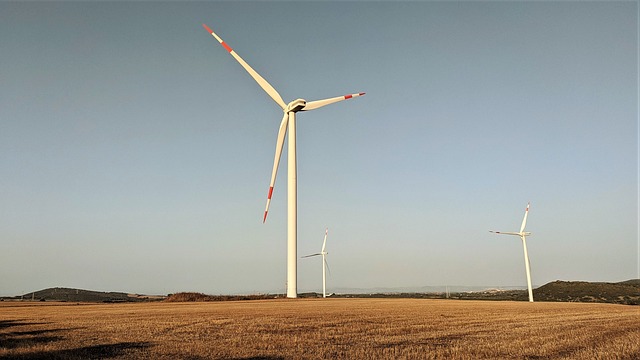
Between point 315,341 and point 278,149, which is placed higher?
point 278,149

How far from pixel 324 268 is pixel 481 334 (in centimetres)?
9368

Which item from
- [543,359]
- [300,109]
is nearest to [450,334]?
[543,359]

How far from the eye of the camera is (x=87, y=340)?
22.6 m

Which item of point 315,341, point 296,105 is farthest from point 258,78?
point 315,341

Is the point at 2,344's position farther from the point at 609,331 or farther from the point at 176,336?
the point at 609,331

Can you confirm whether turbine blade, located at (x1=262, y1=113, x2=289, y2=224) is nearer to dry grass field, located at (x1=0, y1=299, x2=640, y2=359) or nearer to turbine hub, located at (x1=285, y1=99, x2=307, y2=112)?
turbine hub, located at (x1=285, y1=99, x2=307, y2=112)

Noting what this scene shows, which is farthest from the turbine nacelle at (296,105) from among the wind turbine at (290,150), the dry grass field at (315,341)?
the dry grass field at (315,341)

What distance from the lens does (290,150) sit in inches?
3091

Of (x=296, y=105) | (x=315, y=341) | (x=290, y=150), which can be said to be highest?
(x=296, y=105)

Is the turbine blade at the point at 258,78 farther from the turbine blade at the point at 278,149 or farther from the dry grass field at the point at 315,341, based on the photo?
the dry grass field at the point at 315,341

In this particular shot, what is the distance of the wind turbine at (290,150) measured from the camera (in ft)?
243

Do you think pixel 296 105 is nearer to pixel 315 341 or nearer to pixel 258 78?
pixel 258 78

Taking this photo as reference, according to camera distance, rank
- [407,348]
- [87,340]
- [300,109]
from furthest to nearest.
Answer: [300,109] → [87,340] → [407,348]

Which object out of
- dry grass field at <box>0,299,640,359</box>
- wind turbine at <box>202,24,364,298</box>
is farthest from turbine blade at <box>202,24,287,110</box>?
dry grass field at <box>0,299,640,359</box>
